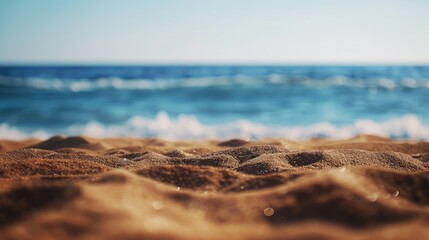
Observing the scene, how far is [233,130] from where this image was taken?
849 centimetres

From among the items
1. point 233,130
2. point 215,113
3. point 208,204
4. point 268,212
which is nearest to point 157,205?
point 208,204

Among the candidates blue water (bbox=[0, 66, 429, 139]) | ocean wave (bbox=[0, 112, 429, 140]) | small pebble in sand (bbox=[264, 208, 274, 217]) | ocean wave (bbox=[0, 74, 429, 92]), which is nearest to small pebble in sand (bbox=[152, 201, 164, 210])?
small pebble in sand (bbox=[264, 208, 274, 217])

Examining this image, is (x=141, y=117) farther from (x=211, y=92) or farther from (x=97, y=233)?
(x=97, y=233)

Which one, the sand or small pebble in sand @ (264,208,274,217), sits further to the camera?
small pebble in sand @ (264,208,274,217)

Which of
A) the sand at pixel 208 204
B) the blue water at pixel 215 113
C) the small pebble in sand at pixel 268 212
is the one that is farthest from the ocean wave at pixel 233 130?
the small pebble in sand at pixel 268 212

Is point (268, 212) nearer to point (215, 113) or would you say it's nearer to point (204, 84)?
point (215, 113)

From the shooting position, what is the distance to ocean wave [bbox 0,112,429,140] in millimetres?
7836

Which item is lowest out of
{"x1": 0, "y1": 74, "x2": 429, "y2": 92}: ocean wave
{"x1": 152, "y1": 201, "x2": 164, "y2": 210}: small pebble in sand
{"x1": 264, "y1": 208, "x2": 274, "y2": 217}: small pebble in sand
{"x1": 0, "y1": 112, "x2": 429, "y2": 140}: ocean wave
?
{"x1": 0, "y1": 74, "x2": 429, "y2": 92}: ocean wave

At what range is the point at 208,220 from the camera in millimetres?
1381

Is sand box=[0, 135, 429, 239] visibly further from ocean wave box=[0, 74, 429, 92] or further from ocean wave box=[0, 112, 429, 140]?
ocean wave box=[0, 74, 429, 92]

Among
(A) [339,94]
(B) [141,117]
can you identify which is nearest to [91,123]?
(B) [141,117]

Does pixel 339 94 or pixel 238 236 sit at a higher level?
pixel 238 236

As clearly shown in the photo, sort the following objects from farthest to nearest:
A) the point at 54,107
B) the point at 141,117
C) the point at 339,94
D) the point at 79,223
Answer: the point at 339,94 → the point at 54,107 → the point at 141,117 → the point at 79,223

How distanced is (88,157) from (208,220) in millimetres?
1821
